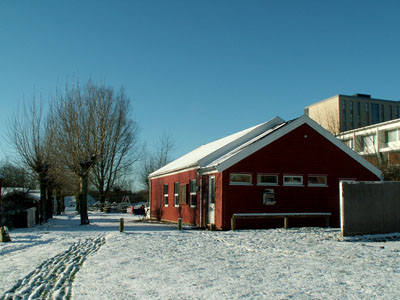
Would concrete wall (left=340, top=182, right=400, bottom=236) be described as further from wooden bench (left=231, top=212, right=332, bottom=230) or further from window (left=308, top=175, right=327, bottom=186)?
window (left=308, top=175, right=327, bottom=186)

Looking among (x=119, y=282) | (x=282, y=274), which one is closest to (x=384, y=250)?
(x=282, y=274)

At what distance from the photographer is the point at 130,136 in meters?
45.8

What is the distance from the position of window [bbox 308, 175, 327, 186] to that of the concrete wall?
15.1 ft

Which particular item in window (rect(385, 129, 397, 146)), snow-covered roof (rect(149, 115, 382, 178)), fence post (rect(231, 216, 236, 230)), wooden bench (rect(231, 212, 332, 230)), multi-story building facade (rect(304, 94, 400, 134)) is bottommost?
fence post (rect(231, 216, 236, 230))

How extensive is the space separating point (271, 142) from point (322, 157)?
2615 millimetres

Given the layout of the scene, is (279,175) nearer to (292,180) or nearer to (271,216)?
(292,180)

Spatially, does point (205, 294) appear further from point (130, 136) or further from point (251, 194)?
point (130, 136)

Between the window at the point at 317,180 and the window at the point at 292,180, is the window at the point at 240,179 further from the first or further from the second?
the window at the point at 317,180

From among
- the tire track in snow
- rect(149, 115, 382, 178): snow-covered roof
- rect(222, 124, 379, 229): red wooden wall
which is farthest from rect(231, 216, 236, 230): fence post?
the tire track in snow

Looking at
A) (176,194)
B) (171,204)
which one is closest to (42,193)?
(171,204)

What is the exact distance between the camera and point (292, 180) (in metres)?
18.8

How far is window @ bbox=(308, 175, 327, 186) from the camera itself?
1906 centimetres

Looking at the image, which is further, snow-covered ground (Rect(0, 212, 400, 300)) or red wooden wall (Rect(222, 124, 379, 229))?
red wooden wall (Rect(222, 124, 379, 229))

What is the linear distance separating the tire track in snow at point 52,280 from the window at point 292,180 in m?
9.54
